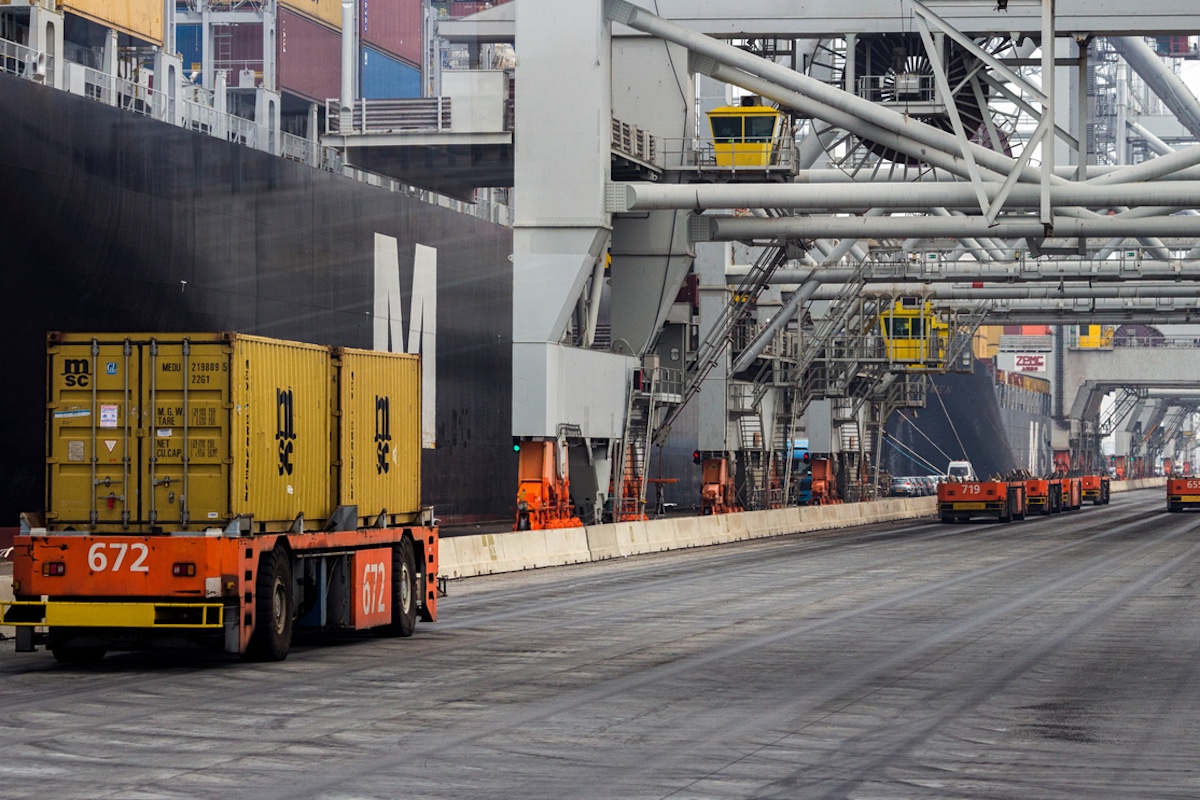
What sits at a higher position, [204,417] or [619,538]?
[204,417]

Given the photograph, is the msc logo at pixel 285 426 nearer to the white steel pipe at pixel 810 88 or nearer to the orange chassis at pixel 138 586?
the orange chassis at pixel 138 586

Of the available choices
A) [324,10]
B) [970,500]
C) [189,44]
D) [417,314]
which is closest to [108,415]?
[417,314]

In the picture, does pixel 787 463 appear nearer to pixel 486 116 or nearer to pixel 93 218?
pixel 486 116

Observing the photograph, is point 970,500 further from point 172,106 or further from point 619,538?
point 172,106

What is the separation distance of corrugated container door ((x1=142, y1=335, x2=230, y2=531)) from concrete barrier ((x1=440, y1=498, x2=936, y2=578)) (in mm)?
13238

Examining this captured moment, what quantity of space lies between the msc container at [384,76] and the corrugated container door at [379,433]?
56.0 metres

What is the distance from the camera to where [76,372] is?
51.2ft

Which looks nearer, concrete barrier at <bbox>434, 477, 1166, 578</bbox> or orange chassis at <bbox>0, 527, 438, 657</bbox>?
orange chassis at <bbox>0, 527, 438, 657</bbox>

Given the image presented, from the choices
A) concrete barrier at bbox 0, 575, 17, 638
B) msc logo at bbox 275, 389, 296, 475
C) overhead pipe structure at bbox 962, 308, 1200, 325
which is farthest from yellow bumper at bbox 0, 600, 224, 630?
Answer: overhead pipe structure at bbox 962, 308, 1200, 325

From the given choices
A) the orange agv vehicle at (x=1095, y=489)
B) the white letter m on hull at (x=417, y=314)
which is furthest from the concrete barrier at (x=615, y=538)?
the orange agv vehicle at (x=1095, y=489)

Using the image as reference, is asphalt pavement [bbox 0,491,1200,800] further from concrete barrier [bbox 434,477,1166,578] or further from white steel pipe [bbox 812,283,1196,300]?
white steel pipe [bbox 812,283,1196,300]

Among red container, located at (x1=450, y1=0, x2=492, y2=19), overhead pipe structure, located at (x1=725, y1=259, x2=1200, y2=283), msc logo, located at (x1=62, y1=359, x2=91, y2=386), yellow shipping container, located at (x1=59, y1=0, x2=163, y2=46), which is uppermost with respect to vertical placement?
red container, located at (x1=450, y1=0, x2=492, y2=19)

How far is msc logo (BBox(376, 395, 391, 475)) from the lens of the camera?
18.2 metres

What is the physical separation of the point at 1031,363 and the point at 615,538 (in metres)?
123
